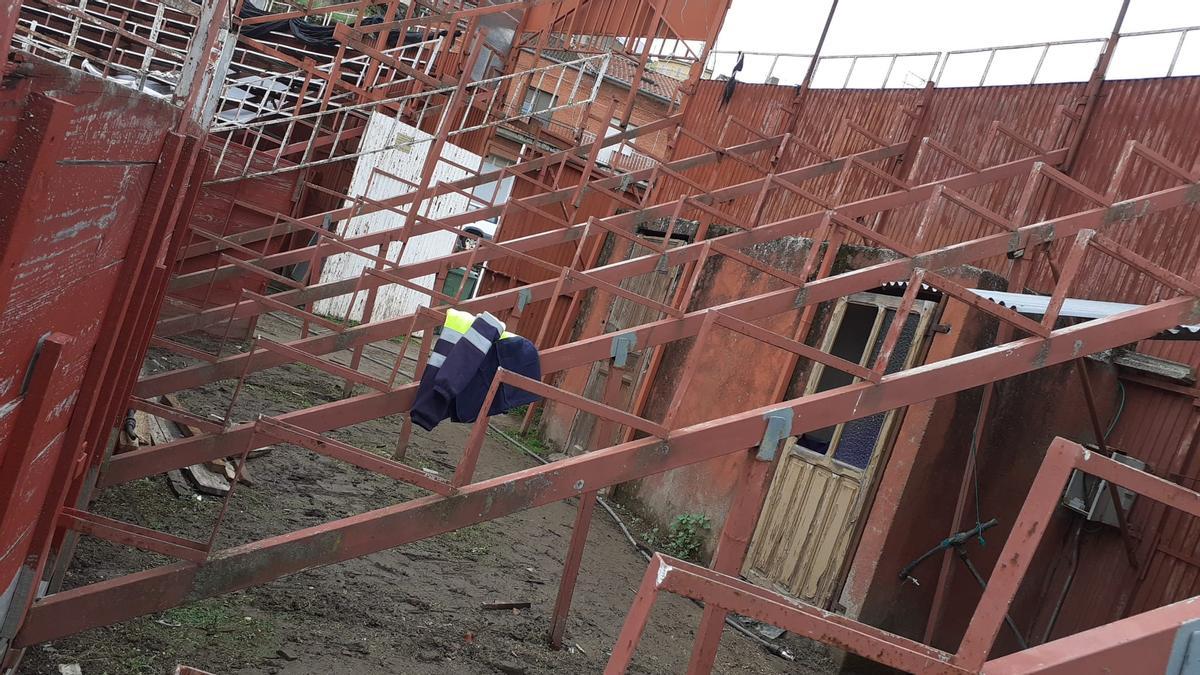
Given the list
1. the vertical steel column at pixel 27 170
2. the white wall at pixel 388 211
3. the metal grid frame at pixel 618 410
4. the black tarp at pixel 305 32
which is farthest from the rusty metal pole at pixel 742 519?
the black tarp at pixel 305 32

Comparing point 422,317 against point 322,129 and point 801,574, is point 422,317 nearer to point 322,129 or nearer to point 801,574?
point 801,574

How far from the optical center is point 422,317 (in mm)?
7090

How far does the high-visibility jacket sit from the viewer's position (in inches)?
229

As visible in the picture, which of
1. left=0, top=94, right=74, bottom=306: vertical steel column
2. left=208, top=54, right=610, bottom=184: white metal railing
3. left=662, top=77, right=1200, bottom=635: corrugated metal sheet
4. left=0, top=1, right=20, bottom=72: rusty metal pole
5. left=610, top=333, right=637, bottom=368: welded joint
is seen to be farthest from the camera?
left=208, top=54, right=610, bottom=184: white metal railing

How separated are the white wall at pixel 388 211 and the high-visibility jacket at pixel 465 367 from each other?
35.5 ft

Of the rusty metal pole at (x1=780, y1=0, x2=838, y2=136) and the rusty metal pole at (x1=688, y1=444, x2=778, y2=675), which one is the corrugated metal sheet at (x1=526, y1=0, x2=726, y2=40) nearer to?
the rusty metal pole at (x1=780, y1=0, x2=838, y2=136)

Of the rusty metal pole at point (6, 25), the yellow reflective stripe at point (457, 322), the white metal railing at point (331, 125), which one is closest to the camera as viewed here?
the rusty metal pole at point (6, 25)

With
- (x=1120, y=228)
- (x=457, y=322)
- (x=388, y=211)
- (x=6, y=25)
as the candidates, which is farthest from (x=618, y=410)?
(x=388, y=211)

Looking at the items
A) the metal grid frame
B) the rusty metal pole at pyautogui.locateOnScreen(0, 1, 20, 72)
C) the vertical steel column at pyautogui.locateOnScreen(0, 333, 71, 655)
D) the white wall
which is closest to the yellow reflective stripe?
the metal grid frame

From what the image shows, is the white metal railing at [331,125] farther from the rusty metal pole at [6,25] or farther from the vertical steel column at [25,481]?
the rusty metal pole at [6,25]

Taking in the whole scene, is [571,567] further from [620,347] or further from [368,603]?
[620,347]

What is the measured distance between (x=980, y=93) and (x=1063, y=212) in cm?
202

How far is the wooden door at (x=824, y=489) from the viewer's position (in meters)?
8.24

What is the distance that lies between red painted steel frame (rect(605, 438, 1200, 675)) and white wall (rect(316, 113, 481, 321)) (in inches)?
566
